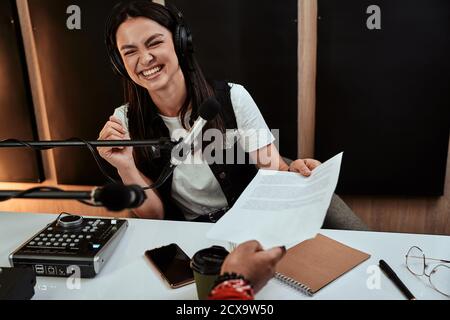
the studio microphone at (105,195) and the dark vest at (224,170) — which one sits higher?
the studio microphone at (105,195)

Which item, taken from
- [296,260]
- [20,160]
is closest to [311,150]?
[296,260]

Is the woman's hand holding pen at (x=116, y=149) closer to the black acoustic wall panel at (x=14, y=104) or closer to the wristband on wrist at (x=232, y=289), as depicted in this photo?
the wristband on wrist at (x=232, y=289)

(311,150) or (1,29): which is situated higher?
(1,29)

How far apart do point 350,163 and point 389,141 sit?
215 millimetres

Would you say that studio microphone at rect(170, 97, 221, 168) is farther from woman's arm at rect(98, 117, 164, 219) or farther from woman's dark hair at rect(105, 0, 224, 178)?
woman's dark hair at rect(105, 0, 224, 178)

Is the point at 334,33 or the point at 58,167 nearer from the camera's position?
the point at 334,33

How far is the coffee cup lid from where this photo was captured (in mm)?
729

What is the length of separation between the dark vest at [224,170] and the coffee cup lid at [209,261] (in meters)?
0.67

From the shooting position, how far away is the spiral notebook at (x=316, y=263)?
83 cm

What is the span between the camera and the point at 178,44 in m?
1.29

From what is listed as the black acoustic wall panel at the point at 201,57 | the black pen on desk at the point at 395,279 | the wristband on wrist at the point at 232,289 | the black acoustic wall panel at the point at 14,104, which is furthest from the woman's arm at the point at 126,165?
the black acoustic wall panel at the point at 14,104

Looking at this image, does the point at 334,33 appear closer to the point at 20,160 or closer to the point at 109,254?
the point at 109,254

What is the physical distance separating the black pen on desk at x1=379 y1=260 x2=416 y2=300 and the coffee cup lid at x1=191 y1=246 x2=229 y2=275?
36 cm
